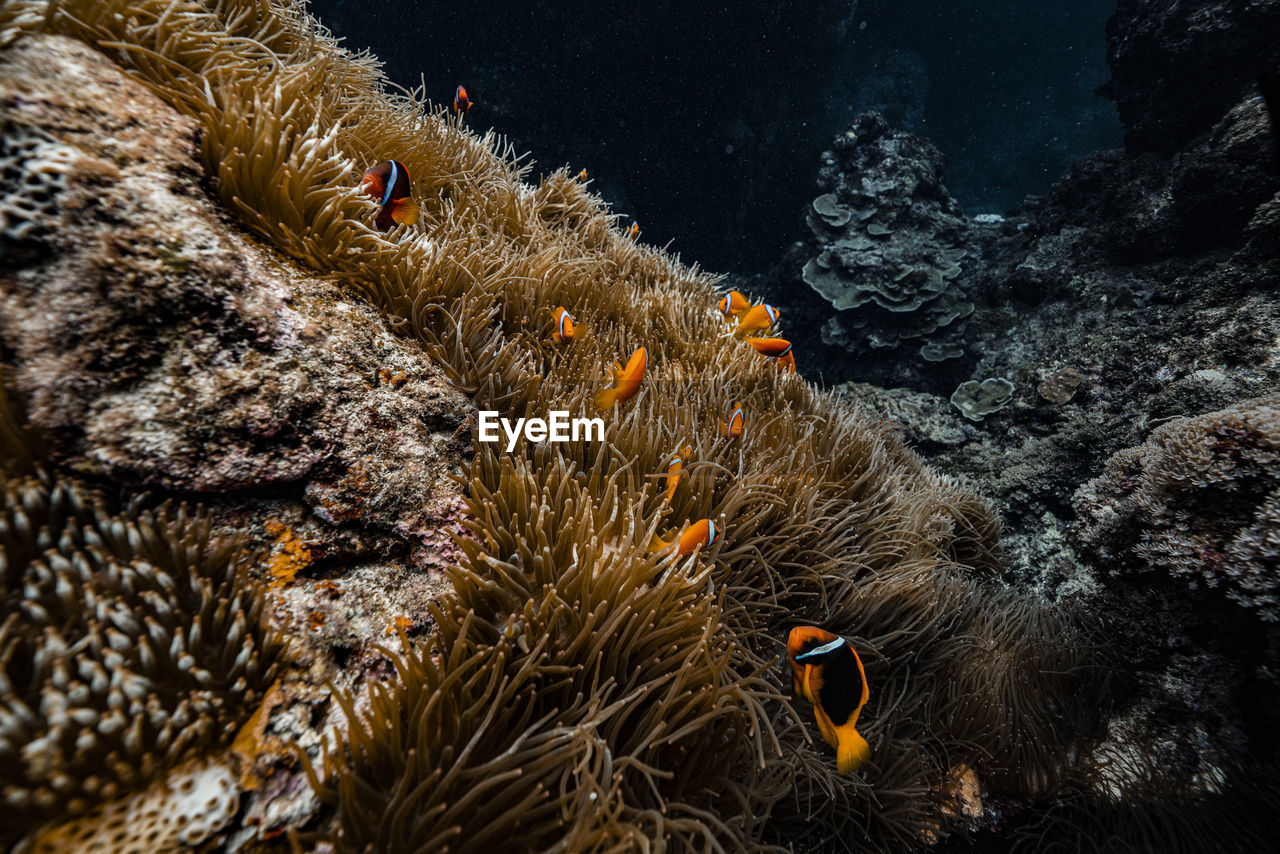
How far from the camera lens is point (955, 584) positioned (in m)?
2.62

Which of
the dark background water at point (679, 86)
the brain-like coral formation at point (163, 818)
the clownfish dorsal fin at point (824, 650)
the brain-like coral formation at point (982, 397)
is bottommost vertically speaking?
the brain-like coral formation at point (163, 818)

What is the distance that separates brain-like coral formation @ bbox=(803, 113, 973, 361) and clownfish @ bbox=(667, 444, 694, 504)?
294 inches

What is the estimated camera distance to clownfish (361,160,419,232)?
2.08 m

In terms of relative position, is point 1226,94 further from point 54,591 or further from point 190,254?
point 54,591

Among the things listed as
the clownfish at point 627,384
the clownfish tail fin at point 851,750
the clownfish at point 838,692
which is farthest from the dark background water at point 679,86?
the clownfish tail fin at point 851,750

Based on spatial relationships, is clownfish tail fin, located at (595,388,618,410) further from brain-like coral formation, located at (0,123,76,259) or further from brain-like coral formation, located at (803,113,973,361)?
brain-like coral formation, located at (803,113,973,361)

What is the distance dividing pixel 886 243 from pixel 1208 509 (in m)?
8.26

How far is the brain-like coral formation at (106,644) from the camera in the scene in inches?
32.7

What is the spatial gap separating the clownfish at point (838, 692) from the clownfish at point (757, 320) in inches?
92.1

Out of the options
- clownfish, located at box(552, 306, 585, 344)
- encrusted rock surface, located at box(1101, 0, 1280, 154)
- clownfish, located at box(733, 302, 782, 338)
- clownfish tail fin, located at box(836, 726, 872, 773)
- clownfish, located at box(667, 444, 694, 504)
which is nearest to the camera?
clownfish tail fin, located at box(836, 726, 872, 773)

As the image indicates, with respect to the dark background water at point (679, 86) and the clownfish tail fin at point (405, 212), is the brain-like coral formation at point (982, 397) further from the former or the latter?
the dark background water at point (679, 86)

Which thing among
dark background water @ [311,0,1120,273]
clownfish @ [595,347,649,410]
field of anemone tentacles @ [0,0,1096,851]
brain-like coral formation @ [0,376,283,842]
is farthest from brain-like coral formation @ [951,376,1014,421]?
dark background water @ [311,0,1120,273]

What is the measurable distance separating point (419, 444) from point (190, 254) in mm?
818

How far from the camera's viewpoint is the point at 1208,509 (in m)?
2.18
